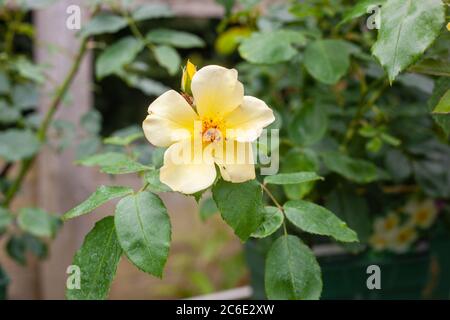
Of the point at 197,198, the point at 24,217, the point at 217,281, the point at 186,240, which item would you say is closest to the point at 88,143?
the point at 24,217

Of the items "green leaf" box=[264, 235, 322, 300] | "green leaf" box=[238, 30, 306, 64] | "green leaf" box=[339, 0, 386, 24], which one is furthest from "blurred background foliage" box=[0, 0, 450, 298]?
"green leaf" box=[264, 235, 322, 300]

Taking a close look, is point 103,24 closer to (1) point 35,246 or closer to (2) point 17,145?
(2) point 17,145

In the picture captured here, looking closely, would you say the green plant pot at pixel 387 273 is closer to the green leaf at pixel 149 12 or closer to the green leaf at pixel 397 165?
the green leaf at pixel 397 165

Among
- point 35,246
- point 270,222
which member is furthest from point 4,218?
point 270,222

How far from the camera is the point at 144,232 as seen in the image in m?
0.55

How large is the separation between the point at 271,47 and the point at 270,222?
1.06 ft

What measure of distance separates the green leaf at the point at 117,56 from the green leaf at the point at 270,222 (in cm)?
50

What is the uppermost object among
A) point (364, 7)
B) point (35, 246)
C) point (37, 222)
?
point (364, 7)

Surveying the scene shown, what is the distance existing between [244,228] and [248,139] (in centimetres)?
9

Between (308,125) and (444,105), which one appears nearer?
(444,105)

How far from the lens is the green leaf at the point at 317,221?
0.60 metres

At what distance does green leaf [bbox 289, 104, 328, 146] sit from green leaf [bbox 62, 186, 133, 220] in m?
0.38

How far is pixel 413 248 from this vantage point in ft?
3.91

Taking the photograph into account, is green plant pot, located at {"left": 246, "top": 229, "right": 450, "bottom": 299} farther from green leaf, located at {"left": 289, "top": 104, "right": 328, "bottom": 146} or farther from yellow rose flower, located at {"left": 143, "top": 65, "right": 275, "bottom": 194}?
yellow rose flower, located at {"left": 143, "top": 65, "right": 275, "bottom": 194}
